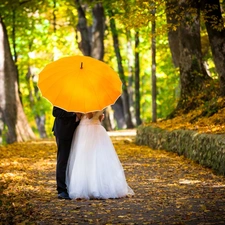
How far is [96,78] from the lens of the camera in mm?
10094

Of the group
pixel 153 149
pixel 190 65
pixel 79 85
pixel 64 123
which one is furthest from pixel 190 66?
pixel 79 85

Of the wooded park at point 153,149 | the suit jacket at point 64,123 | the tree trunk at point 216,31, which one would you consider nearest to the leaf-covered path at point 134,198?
the wooded park at point 153,149

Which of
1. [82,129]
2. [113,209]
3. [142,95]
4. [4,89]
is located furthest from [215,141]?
[142,95]

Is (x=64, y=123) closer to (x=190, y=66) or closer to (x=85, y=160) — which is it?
(x=85, y=160)

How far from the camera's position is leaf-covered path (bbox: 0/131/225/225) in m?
8.28

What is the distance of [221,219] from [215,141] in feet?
16.8

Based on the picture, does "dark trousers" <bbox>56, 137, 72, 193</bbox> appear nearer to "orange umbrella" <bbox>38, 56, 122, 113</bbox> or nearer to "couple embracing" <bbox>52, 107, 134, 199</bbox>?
A: "couple embracing" <bbox>52, 107, 134, 199</bbox>

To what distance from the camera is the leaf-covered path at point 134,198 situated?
8281mm

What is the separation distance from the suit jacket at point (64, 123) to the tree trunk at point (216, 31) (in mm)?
7343

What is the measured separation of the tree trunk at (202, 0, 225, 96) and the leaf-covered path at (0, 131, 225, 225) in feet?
10.1

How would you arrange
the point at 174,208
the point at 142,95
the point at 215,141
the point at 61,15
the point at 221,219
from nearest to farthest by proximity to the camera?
the point at 221,219, the point at 174,208, the point at 215,141, the point at 61,15, the point at 142,95

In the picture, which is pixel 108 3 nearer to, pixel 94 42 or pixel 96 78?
pixel 94 42

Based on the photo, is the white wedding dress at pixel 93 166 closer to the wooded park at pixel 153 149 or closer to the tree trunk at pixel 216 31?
the wooded park at pixel 153 149

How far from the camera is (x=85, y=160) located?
1018 centimetres
